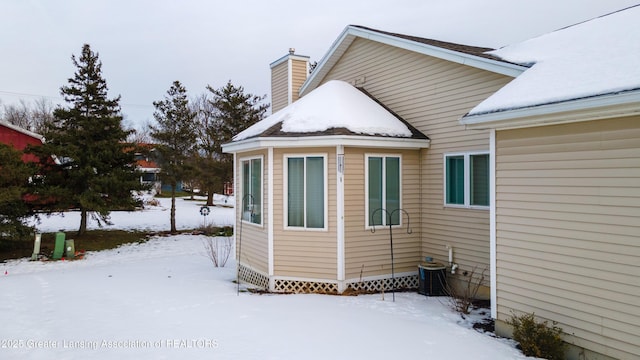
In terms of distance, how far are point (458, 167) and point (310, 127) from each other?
2.94m

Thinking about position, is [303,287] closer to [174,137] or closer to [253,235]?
[253,235]

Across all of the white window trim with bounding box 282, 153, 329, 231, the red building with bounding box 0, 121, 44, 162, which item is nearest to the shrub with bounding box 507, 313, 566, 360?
the white window trim with bounding box 282, 153, 329, 231

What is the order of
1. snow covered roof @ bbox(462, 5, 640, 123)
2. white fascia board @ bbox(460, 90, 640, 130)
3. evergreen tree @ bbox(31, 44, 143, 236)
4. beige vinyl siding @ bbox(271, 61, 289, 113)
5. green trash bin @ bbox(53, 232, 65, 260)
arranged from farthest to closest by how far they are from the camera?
1. evergreen tree @ bbox(31, 44, 143, 236)
2. beige vinyl siding @ bbox(271, 61, 289, 113)
3. green trash bin @ bbox(53, 232, 65, 260)
4. snow covered roof @ bbox(462, 5, 640, 123)
5. white fascia board @ bbox(460, 90, 640, 130)

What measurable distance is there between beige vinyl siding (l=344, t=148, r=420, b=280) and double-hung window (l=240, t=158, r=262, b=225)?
1.99m

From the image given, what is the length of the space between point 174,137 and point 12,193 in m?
7.67

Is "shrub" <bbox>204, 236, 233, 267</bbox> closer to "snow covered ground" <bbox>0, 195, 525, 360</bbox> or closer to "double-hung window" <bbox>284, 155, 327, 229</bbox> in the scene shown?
"snow covered ground" <bbox>0, 195, 525, 360</bbox>

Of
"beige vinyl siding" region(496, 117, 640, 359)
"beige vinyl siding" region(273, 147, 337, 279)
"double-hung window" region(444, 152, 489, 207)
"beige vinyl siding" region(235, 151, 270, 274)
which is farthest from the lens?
"beige vinyl siding" region(235, 151, 270, 274)

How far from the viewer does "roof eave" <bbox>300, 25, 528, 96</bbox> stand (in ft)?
22.9

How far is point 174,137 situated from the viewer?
19.9 metres

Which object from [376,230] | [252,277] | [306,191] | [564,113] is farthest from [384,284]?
[564,113]

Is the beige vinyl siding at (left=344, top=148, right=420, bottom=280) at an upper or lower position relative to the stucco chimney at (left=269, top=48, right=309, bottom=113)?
lower

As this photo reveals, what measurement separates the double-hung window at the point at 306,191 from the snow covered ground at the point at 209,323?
1.45 m

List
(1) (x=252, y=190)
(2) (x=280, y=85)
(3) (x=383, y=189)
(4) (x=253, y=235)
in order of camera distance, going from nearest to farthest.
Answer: (3) (x=383, y=189) → (4) (x=253, y=235) → (1) (x=252, y=190) → (2) (x=280, y=85)

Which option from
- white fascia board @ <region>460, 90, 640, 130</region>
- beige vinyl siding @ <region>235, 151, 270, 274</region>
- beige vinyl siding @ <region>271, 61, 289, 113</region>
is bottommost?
beige vinyl siding @ <region>235, 151, 270, 274</region>
